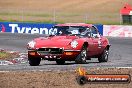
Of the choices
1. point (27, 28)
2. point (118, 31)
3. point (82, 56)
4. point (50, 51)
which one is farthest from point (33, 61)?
point (27, 28)

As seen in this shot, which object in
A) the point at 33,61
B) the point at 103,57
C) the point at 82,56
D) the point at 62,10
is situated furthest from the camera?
the point at 62,10

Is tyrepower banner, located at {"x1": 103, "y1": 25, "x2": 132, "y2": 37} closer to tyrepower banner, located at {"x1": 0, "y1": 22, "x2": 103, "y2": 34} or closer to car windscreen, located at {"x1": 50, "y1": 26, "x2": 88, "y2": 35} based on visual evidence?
tyrepower banner, located at {"x1": 0, "y1": 22, "x2": 103, "y2": 34}

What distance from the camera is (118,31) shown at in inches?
1610

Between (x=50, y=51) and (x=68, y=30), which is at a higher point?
(x=68, y=30)

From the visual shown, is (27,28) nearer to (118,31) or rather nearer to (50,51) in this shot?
(118,31)

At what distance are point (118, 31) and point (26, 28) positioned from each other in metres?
8.41

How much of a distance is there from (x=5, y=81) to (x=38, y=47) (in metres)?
5.10

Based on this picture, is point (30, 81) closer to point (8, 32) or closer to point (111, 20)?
point (8, 32)

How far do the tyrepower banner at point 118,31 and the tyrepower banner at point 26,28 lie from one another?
16.4ft

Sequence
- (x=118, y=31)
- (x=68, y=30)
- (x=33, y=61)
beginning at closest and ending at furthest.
A: (x=33, y=61) → (x=68, y=30) → (x=118, y=31)

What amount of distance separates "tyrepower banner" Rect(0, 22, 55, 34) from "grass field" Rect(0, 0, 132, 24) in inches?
211

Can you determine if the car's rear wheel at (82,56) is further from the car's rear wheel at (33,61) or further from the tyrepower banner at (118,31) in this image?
the tyrepower banner at (118,31)

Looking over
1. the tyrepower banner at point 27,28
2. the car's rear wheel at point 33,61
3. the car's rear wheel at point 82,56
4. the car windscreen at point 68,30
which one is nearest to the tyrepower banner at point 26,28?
the tyrepower banner at point 27,28

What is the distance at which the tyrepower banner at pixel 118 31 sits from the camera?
4019 centimetres
